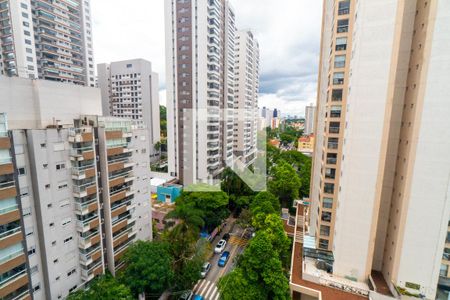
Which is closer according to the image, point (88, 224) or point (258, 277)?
point (88, 224)

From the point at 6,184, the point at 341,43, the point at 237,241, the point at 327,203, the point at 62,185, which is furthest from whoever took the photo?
the point at 237,241

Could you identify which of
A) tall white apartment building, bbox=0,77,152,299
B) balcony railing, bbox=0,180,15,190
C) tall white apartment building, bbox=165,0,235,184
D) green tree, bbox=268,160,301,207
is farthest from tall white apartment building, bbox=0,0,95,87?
green tree, bbox=268,160,301,207

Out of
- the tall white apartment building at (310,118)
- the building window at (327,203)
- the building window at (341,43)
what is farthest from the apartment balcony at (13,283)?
the tall white apartment building at (310,118)

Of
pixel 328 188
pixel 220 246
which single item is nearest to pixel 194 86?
pixel 220 246

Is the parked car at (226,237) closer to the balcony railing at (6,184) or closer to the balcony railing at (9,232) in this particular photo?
the balcony railing at (9,232)

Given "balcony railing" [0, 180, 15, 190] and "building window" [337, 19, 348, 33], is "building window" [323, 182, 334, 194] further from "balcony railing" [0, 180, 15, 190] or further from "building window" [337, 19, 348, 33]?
"balcony railing" [0, 180, 15, 190]

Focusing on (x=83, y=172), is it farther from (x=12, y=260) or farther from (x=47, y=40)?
(x=47, y=40)

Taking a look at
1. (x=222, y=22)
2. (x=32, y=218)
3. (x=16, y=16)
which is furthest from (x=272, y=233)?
(x=16, y=16)

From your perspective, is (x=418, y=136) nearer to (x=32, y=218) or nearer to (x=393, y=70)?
(x=393, y=70)
